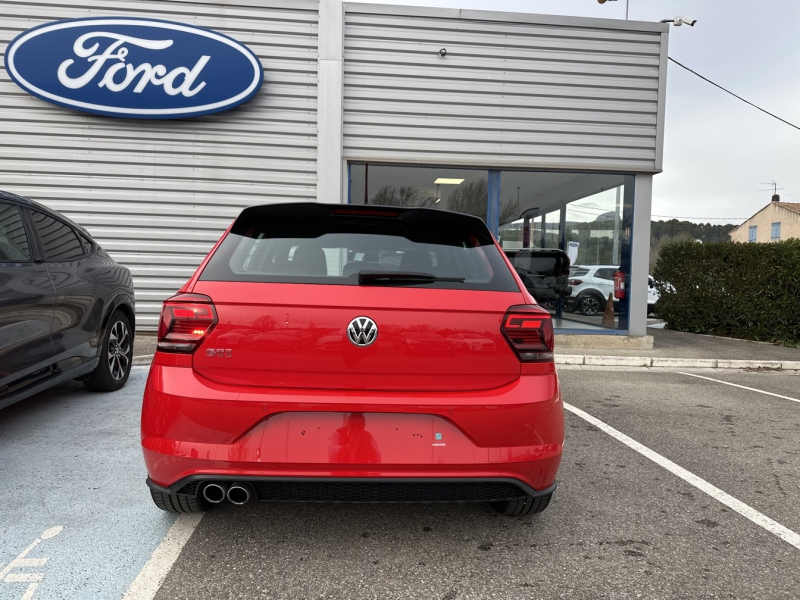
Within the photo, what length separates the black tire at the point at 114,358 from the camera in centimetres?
477

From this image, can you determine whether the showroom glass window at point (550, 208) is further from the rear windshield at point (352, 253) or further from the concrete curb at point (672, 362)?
the rear windshield at point (352, 253)

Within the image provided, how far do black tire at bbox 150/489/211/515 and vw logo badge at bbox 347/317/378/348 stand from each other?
3.20 ft

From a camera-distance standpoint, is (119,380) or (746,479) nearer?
(746,479)

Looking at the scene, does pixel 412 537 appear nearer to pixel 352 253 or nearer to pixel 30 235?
pixel 352 253

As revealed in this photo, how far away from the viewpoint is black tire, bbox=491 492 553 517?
242 centimetres

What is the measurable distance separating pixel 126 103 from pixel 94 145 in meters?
0.89

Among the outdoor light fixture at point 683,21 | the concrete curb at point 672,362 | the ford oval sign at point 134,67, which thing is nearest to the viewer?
the concrete curb at point 672,362

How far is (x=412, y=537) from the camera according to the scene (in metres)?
2.52

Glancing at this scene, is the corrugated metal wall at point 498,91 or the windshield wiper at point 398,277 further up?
the corrugated metal wall at point 498,91

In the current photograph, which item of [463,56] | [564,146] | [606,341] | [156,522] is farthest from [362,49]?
[156,522]

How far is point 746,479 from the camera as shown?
3.43 meters

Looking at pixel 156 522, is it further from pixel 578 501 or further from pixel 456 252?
pixel 578 501

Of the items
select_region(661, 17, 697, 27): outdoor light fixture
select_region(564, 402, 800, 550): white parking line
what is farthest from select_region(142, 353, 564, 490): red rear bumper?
select_region(661, 17, 697, 27): outdoor light fixture

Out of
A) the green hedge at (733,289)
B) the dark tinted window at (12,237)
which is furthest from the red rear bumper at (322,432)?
the green hedge at (733,289)
